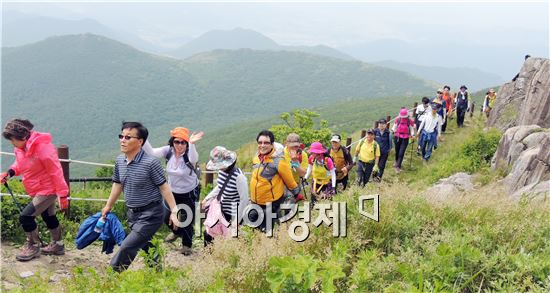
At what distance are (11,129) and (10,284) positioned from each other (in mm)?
1818

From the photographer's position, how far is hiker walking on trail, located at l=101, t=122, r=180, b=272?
4.39 m

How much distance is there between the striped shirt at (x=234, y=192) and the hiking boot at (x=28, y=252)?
270 centimetres

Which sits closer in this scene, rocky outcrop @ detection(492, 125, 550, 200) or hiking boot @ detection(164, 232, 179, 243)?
hiking boot @ detection(164, 232, 179, 243)

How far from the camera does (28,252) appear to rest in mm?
5504

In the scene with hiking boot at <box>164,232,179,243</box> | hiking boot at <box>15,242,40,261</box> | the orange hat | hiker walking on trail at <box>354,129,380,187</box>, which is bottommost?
hiking boot at <box>164,232,179,243</box>

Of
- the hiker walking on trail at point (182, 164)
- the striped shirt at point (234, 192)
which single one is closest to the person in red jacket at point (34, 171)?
the hiker walking on trail at point (182, 164)

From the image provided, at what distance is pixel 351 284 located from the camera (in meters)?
3.22

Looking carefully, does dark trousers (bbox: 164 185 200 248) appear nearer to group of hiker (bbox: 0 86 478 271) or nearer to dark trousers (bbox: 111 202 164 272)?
group of hiker (bbox: 0 86 478 271)

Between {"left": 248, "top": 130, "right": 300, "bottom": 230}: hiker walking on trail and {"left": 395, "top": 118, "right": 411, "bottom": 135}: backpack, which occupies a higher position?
{"left": 248, "top": 130, "right": 300, "bottom": 230}: hiker walking on trail

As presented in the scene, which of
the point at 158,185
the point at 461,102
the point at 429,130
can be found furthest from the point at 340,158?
the point at 461,102

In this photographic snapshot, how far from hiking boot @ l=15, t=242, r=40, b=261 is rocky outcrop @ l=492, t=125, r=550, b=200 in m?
6.70

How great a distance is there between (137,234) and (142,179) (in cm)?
59

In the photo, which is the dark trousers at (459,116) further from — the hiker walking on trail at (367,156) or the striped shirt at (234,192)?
the striped shirt at (234,192)

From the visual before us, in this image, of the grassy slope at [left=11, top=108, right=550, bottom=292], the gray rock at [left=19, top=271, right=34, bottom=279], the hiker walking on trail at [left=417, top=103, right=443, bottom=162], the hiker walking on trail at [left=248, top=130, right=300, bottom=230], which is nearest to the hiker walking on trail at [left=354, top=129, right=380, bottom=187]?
the hiker walking on trail at [left=417, top=103, right=443, bottom=162]
